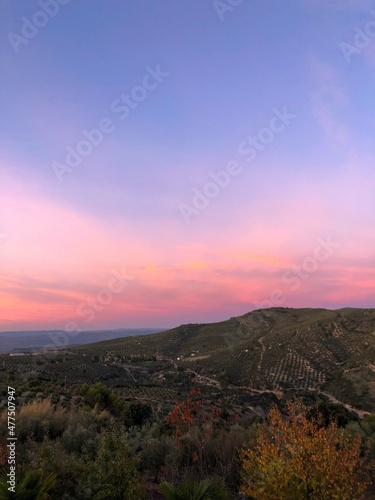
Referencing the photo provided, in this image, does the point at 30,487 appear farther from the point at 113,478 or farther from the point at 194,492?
the point at 194,492

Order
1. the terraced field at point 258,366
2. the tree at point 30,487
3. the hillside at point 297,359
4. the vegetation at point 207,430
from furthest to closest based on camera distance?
the hillside at point 297,359
the terraced field at point 258,366
the vegetation at point 207,430
the tree at point 30,487

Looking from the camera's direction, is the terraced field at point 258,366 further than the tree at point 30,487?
Yes

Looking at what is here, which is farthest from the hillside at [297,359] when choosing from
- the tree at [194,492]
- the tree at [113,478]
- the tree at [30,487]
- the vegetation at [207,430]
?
the tree at [30,487]

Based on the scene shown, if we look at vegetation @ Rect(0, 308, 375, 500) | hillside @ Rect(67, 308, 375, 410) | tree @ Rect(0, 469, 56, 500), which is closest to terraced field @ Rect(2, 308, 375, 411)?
hillside @ Rect(67, 308, 375, 410)

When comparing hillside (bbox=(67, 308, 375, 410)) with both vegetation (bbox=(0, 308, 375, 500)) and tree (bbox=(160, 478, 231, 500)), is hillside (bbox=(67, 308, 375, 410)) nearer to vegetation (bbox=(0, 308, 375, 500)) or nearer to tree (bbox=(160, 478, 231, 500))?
vegetation (bbox=(0, 308, 375, 500))

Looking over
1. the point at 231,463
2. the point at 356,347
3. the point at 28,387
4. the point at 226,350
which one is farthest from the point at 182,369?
the point at 231,463

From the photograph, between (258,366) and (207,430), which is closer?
(207,430)

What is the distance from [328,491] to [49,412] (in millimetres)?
12016

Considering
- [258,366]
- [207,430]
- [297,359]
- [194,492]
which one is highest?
[194,492]

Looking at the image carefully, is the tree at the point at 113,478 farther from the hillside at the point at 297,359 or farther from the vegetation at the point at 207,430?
the hillside at the point at 297,359

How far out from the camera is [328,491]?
536 centimetres

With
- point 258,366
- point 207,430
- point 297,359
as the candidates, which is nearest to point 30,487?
point 207,430

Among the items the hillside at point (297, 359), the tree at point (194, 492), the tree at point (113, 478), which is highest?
the tree at point (113, 478)

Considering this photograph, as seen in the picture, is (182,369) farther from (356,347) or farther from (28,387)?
(28,387)
